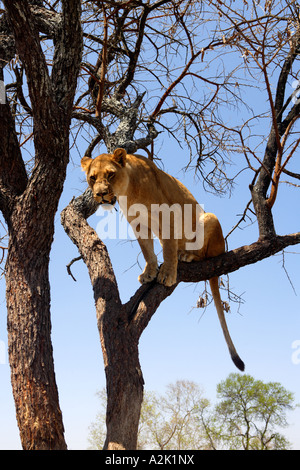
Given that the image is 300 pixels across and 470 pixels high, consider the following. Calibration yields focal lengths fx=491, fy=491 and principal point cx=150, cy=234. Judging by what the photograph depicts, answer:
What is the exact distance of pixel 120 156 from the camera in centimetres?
411

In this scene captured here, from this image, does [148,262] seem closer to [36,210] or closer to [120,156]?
[120,156]

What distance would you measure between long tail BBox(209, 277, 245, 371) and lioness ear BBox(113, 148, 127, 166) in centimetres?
149

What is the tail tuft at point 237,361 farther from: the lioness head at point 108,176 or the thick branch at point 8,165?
the thick branch at point 8,165

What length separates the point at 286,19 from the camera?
14.7 feet

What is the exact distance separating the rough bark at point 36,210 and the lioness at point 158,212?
1.19ft

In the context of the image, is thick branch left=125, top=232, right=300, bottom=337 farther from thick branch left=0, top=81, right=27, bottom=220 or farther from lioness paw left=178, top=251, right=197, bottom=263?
thick branch left=0, top=81, right=27, bottom=220

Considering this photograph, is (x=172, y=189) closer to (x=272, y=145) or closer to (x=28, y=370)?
(x=272, y=145)

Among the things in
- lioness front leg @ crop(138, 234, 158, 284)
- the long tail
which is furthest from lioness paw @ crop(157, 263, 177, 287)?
the long tail

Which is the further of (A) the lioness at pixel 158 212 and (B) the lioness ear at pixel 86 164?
(B) the lioness ear at pixel 86 164

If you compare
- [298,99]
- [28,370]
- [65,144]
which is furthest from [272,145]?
[28,370]

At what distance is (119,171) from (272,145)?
1.67m

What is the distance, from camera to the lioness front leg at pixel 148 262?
4.51 m

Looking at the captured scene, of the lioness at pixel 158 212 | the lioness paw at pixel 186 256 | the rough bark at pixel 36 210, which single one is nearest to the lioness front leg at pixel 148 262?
the lioness at pixel 158 212

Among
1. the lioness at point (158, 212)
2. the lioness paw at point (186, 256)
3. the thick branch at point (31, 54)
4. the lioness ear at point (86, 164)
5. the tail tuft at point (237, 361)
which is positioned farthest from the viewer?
the lioness paw at point (186, 256)
